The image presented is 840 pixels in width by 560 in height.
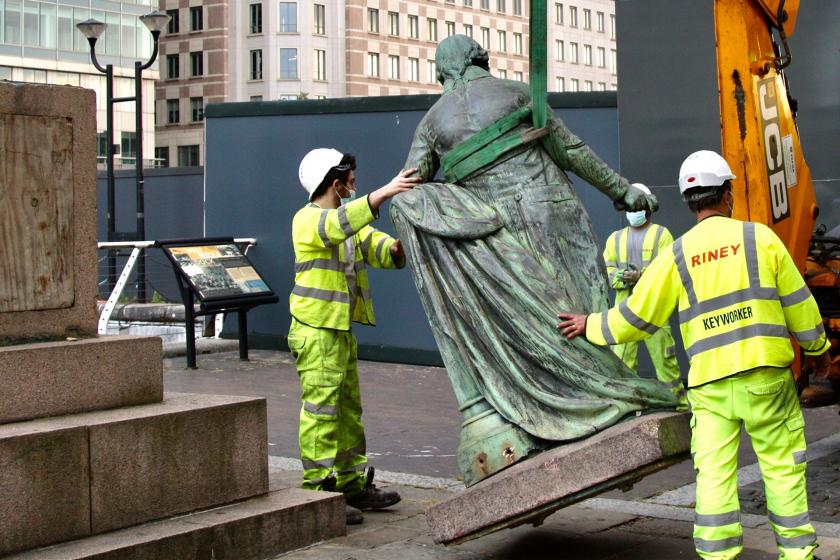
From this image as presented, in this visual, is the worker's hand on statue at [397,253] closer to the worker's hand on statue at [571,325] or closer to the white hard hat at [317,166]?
the white hard hat at [317,166]

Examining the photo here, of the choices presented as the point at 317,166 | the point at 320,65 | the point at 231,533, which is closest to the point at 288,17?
the point at 320,65

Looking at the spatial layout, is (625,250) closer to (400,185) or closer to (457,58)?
(457,58)

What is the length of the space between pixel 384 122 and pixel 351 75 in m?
67.8

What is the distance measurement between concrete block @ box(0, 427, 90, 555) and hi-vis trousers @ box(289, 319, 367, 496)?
4.79 feet

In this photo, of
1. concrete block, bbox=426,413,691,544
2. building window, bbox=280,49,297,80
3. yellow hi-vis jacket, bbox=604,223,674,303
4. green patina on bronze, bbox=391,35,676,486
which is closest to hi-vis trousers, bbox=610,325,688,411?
yellow hi-vis jacket, bbox=604,223,674,303

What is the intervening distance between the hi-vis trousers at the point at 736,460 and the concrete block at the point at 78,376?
2530 millimetres

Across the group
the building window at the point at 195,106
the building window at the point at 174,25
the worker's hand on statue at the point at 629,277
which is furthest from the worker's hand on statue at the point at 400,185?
the building window at the point at 174,25

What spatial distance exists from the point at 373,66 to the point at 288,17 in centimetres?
566

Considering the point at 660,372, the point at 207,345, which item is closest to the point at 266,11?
the point at 207,345

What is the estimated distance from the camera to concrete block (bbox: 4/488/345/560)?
5754 millimetres

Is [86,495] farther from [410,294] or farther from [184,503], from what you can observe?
[410,294]

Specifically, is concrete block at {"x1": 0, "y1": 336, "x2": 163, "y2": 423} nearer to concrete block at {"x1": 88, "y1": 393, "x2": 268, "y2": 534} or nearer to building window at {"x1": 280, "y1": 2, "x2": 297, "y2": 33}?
concrete block at {"x1": 88, "y1": 393, "x2": 268, "y2": 534}

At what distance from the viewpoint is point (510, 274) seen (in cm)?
629

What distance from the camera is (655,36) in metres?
12.1
